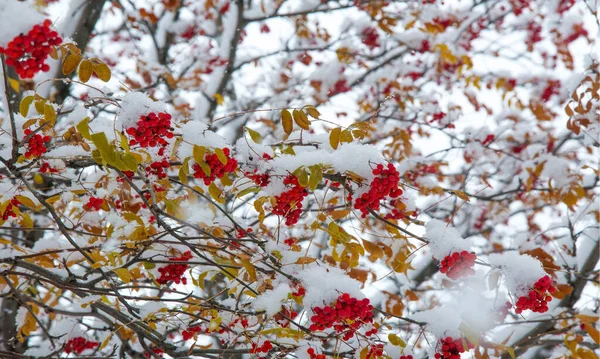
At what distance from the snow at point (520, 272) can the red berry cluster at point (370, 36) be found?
401 centimetres

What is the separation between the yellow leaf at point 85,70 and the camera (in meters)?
1.65

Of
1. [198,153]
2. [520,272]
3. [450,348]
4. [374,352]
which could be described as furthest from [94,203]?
[520,272]

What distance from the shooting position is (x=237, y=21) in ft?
16.3

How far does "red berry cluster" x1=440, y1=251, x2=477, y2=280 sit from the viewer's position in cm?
187

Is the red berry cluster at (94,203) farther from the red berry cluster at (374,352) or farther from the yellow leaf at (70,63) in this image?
the red berry cluster at (374,352)

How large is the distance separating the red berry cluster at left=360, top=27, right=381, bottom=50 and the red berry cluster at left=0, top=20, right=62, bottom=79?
4.50m

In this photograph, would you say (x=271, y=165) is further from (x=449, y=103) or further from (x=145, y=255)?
(x=449, y=103)

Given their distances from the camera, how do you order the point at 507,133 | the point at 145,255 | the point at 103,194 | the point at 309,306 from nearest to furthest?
the point at 309,306, the point at 145,255, the point at 103,194, the point at 507,133

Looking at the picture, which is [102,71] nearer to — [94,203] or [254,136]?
[254,136]

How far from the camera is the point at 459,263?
1.88m

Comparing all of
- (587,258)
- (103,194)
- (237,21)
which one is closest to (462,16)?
(237,21)

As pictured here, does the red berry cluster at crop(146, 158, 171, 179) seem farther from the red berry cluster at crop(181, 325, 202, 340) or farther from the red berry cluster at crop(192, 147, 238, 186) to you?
the red berry cluster at crop(181, 325, 202, 340)

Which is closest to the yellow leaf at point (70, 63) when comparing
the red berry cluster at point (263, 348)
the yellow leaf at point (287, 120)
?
the yellow leaf at point (287, 120)

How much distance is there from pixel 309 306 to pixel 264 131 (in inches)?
152
